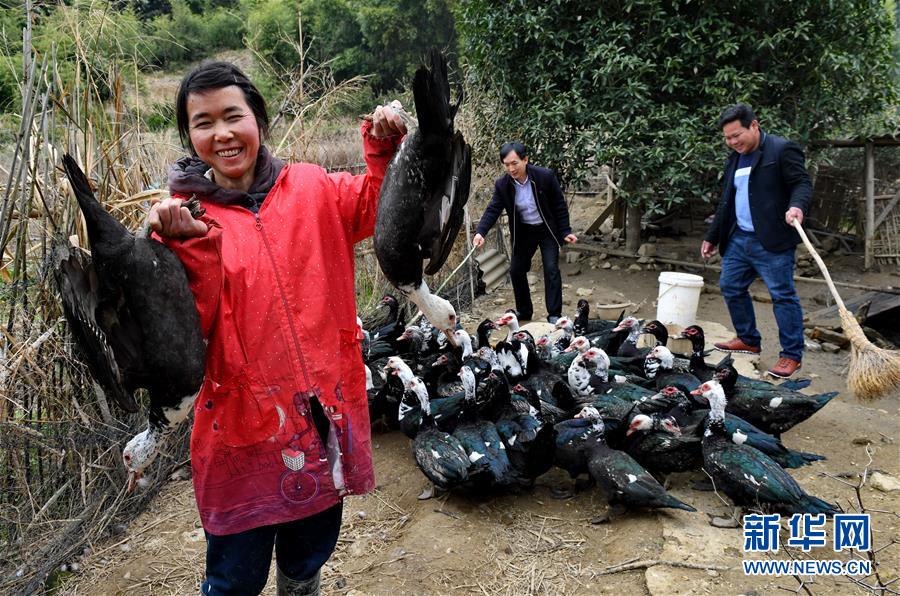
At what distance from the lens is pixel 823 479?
3.62m

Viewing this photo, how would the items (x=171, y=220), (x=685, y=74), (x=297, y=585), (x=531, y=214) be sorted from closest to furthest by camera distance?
1. (x=171, y=220)
2. (x=297, y=585)
3. (x=531, y=214)
4. (x=685, y=74)

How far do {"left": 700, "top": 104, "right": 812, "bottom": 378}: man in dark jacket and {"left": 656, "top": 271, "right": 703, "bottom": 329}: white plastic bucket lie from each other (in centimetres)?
73

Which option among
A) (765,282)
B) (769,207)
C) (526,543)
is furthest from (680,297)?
(526,543)

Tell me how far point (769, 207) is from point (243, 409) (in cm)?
Result: 479

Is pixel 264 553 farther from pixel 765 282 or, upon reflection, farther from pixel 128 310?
pixel 765 282

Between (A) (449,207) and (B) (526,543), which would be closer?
(A) (449,207)

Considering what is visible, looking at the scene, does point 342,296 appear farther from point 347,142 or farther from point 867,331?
point 347,142

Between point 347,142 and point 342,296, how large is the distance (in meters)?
8.07

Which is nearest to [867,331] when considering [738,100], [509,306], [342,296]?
[738,100]

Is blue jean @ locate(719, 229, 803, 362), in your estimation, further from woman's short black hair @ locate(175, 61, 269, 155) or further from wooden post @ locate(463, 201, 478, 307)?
woman's short black hair @ locate(175, 61, 269, 155)

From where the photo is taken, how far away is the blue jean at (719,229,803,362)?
4922 mm

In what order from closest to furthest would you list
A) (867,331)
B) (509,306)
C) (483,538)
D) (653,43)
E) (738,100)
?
(483,538), (867,331), (738,100), (653,43), (509,306)

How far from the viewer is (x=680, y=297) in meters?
6.02

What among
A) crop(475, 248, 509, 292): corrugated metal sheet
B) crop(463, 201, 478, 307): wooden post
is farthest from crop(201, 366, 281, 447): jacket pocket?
crop(475, 248, 509, 292): corrugated metal sheet
